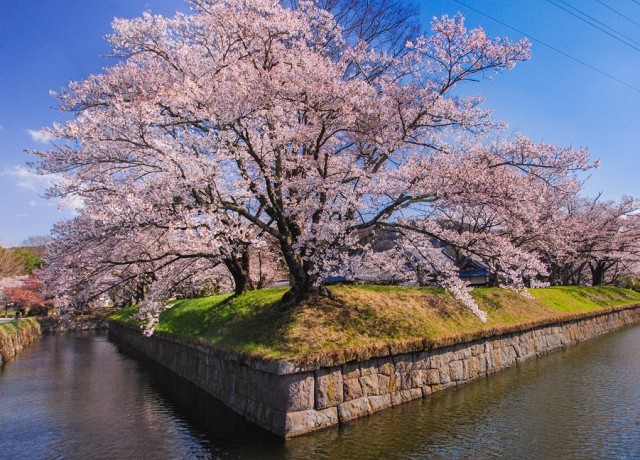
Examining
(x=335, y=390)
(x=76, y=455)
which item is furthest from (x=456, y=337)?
(x=76, y=455)

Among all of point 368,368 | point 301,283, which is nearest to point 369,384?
point 368,368

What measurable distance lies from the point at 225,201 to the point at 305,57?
16.3ft

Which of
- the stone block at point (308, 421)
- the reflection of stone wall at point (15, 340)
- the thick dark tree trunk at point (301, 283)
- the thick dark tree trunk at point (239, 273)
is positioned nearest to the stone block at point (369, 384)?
the stone block at point (308, 421)

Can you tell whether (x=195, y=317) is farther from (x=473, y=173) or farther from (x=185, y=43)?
(x=473, y=173)

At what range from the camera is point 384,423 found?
986 centimetres

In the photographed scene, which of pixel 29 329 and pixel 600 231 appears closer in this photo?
pixel 600 231

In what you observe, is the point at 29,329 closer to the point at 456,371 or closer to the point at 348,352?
the point at 348,352

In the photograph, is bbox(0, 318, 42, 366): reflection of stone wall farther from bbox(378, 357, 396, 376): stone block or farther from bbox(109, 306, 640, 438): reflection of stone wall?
bbox(378, 357, 396, 376): stone block

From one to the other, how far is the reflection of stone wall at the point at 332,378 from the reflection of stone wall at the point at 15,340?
12644mm

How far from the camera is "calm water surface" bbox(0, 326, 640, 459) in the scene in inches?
335

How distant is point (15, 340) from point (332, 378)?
87.7ft

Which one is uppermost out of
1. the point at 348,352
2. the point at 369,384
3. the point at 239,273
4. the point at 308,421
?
the point at 239,273

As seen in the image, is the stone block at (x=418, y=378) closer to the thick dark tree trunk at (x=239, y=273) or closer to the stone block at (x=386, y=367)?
the stone block at (x=386, y=367)

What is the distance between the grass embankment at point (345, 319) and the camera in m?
10.7
